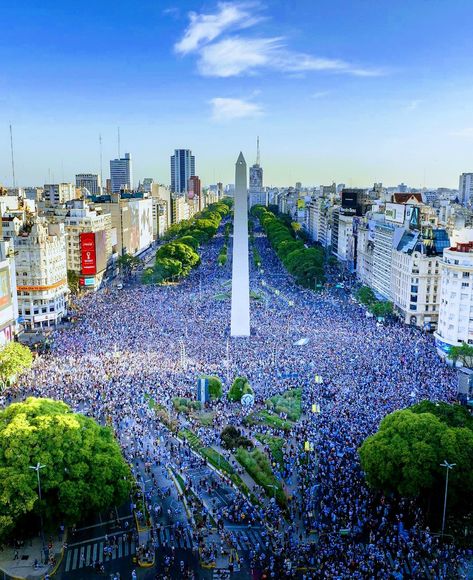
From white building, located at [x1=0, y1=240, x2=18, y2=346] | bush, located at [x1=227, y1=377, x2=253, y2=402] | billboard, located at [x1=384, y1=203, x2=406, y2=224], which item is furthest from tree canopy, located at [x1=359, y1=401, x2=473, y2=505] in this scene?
billboard, located at [x1=384, y1=203, x2=406, y2=224]

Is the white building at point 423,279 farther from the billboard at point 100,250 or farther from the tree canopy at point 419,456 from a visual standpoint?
the billboard at point 100,250

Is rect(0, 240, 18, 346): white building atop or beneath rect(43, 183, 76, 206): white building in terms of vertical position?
beneath

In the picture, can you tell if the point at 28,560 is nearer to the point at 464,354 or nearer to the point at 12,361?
the point at 12,361

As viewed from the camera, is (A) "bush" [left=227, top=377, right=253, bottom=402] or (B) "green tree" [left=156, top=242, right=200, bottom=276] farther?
(B) "green tree" [left=156, top=242, right=200, bottom=276]

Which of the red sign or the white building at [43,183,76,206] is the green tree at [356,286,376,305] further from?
the white building at [43,183,76,206]

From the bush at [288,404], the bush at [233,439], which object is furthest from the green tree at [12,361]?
the bush at [288,404]

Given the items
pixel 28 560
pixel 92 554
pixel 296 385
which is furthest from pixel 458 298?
pixel 28 560

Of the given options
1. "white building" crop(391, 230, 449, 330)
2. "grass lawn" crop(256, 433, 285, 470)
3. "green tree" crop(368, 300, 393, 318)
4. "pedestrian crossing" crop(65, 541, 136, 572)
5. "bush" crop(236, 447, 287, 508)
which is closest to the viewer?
"pedestrian crossing" crop(65, 541, 136, 572)
